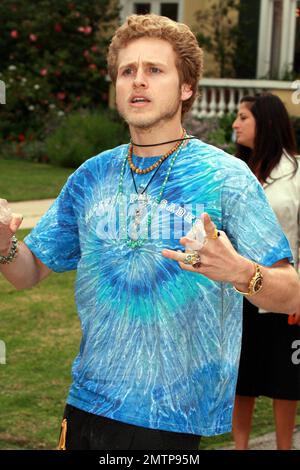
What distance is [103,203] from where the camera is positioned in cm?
337

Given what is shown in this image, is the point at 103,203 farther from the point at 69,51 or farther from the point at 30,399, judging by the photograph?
the point at 69,51

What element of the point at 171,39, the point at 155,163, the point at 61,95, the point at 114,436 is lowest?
the point at 61,95

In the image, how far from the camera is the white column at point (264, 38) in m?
19.5

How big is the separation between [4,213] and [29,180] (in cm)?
1243

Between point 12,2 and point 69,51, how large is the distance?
1505 millimetres

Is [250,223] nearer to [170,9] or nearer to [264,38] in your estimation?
[264,38]

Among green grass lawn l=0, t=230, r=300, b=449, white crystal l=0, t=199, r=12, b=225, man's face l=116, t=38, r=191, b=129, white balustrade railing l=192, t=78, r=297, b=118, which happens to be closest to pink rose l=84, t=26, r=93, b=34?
white balustrade railing l=192, t=78, r=297, b=118

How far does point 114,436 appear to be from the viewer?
3.22 meters

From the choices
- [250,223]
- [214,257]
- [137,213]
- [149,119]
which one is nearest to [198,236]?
[214,257]

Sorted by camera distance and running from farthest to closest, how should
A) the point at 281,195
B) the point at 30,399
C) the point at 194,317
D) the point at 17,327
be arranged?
the point at 17,327, the point at 30,399, the point at 281,195, the point at 194,317

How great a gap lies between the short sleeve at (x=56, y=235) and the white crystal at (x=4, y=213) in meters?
0.33

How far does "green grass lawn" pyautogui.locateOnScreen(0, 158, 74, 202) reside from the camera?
46.4 ft

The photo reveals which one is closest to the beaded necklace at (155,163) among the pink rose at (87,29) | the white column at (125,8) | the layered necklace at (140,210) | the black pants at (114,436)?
the layered necklace at (140,210)
